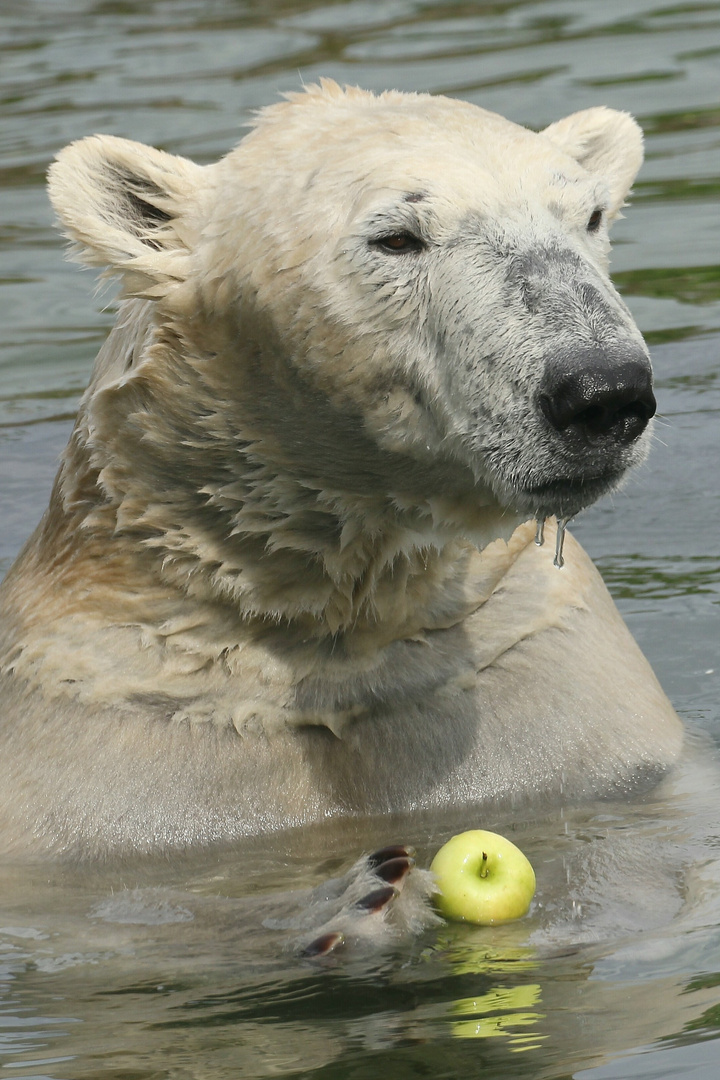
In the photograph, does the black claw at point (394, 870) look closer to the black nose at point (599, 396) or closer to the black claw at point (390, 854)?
the black claw at point (390, 854)

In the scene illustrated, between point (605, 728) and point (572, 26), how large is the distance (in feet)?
41.3

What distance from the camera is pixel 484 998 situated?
4379 mm

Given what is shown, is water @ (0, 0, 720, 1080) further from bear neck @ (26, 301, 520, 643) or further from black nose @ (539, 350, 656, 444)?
black nose @ (539, 350, 656, 444)

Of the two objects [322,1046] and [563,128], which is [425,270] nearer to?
[563,128]

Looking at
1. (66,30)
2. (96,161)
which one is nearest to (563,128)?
(96,161)

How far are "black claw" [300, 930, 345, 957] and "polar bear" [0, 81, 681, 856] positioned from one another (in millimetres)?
956

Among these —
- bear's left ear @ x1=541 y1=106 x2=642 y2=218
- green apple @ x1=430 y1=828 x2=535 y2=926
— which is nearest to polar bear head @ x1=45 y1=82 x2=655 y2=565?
bear's left ear @ x1=541 y1=106 x2=642 y2=218

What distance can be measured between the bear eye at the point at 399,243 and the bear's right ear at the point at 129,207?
0.66 m

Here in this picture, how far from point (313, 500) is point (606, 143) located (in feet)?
5.42


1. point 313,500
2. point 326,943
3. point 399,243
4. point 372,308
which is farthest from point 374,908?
point 399,243

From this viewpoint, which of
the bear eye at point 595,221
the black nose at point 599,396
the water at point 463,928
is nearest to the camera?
the water at point 463,928

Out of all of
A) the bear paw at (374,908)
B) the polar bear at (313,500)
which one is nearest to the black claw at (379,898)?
the bear paw at (374,908)

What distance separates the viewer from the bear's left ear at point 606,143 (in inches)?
235

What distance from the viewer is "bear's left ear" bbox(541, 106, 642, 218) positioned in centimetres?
598
